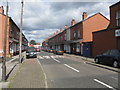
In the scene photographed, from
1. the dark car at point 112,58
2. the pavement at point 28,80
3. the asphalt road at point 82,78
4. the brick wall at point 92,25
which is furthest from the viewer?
the brick wall at point 92,25

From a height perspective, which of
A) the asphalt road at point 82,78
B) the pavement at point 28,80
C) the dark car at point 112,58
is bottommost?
the asphalt road at point 82,78

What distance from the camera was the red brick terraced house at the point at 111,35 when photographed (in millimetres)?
16059

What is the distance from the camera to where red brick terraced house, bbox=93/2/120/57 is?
632 inches

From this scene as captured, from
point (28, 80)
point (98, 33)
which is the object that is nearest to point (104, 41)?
point (98, 33)

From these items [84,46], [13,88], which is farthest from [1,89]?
[84,46]

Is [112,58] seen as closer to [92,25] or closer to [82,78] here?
[82,78]

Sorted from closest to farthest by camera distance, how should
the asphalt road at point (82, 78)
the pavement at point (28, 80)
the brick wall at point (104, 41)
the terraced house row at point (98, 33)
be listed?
the pavement at point (28, 80) → the asphalt road at point (82, 78) → the brick wall at point (104, 41) → the terraced house row at point (98, 33)

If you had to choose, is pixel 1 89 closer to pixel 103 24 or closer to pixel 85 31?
pixel 85 31

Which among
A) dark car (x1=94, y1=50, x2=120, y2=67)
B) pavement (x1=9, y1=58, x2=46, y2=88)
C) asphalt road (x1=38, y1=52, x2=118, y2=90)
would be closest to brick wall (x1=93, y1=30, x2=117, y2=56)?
dark car (x1=94, y1=50, x2=120, y2=67)

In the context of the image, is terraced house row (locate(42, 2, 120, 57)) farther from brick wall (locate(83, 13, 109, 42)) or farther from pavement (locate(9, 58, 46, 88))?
pavement (locate(9, 58, 46, 88))

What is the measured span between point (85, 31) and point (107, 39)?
11758 mm

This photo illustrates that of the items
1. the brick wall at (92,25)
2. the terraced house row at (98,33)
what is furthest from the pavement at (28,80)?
the brick wall at (92,25)

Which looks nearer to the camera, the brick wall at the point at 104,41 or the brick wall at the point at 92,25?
the brick wall at the point at 104,41

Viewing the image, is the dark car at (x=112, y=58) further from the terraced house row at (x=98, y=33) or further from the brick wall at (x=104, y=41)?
the brick wall at (x=104, y=41)
